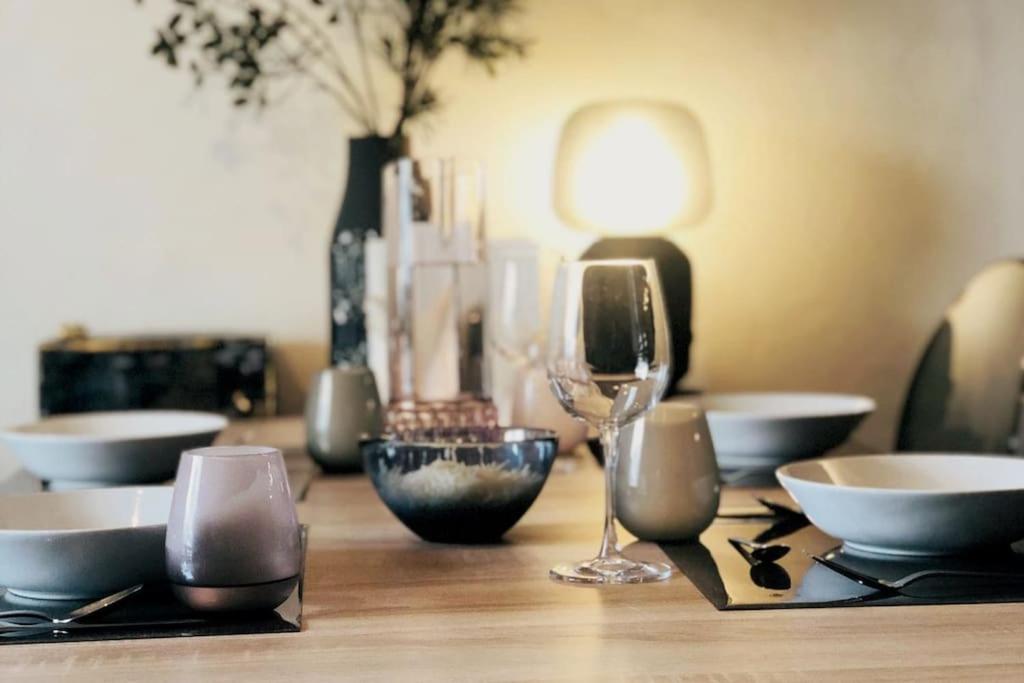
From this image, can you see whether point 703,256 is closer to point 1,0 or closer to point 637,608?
point 1,0

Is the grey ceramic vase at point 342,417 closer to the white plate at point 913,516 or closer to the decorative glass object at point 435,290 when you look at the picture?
the decorative glass object at point 435,290

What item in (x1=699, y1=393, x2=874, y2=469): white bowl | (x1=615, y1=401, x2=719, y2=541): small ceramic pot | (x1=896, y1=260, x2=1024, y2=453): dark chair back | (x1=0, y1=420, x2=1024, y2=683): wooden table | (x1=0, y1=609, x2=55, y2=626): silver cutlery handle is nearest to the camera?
(x1=0, y1=420, x2=1024, y2=683): wooden table

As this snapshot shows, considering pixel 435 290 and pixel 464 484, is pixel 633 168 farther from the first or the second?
pixel 464 484

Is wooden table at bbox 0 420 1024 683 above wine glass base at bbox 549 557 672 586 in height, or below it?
above

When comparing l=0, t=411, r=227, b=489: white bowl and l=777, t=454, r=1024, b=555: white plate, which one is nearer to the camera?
l=777, t=454, r=1024, b=555: white plate

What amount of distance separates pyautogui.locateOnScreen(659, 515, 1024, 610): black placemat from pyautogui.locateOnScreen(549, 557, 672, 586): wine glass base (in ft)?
0.09

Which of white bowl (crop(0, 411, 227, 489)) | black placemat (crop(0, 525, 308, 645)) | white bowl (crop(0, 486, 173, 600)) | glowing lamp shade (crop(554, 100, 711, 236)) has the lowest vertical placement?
white bowl (crop(0, 411, 227, 489))

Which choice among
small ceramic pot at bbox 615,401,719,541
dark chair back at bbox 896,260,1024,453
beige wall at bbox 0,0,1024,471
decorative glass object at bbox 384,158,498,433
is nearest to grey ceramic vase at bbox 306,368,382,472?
decorative glass object at bbox 384,158,498,433

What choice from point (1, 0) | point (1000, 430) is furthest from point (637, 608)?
point (1, 0)

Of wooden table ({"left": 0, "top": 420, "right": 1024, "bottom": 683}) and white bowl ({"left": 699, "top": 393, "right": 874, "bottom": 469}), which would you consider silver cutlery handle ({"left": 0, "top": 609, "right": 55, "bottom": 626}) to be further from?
white bowl ({"left": 699, "top": 393, "right": 874, "bottom": 469})

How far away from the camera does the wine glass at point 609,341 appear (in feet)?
3.24

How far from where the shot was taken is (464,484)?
1150mm

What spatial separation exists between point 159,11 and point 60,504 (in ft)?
Answer: 5.27

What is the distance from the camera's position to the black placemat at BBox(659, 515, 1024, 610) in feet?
2.97
